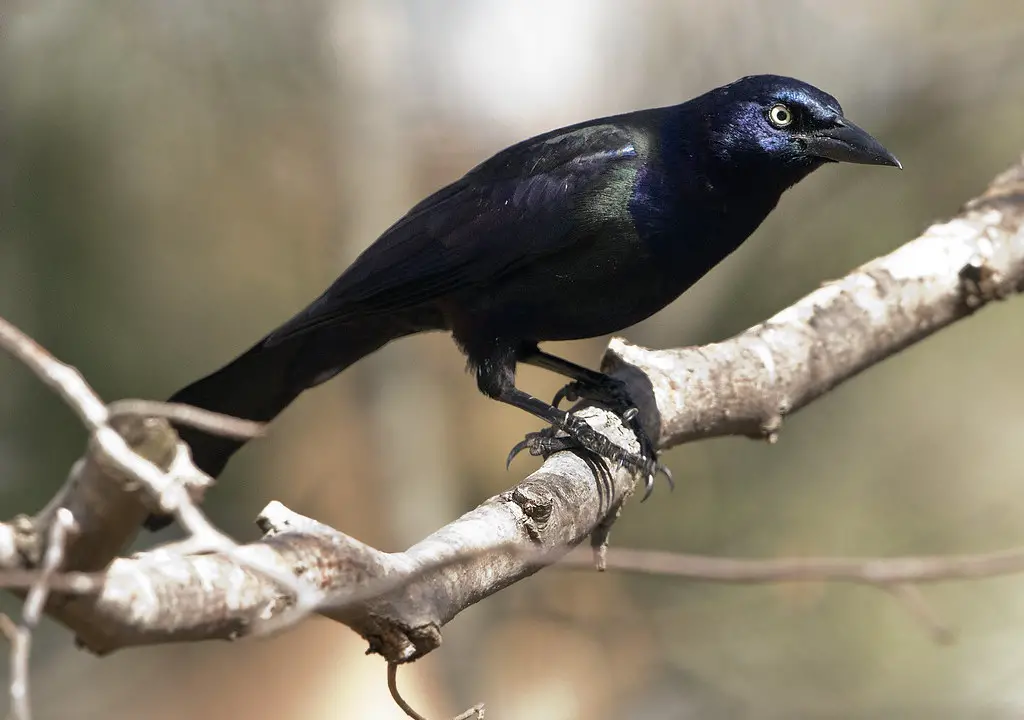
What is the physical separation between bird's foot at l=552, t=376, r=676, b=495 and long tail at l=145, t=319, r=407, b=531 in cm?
69

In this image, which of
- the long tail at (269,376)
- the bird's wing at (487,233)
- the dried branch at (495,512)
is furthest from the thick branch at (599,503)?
the long tail at (269,376)

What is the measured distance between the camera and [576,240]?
346 centimetres

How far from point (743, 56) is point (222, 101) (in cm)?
427

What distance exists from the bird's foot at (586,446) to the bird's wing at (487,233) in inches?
22.6

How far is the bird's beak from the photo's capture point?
3.41m

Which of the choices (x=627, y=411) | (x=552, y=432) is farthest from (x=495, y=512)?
(x=627, y=411)

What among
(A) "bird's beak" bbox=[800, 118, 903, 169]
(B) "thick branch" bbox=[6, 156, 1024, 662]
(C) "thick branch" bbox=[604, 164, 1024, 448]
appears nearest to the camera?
(B) "thick branch" bbox=[6, 156, 1024, 662]

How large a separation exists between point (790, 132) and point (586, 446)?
1.24 metres

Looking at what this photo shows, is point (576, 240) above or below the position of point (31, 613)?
above

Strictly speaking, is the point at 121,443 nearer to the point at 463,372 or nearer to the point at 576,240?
the point at 576,240

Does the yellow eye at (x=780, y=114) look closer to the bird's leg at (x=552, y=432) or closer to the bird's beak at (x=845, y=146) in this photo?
the bird's beak at (x=845, y=146)

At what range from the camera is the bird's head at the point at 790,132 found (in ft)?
11.3

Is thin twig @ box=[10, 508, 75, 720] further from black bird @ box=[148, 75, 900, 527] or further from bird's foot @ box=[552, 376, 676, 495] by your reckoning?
bird's foot @ box=[552, 376, 676, 495]

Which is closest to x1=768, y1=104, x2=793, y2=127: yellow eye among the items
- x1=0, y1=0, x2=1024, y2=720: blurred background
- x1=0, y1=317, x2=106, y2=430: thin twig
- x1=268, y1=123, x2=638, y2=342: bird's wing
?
x1=268, y1=123, x2=638, y2=342: bird's wing
